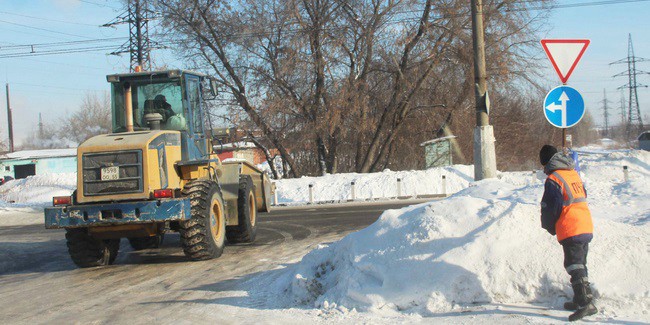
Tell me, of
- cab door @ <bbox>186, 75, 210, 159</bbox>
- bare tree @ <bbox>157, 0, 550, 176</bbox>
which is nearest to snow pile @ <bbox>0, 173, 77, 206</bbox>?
bare tree @ <bbox>157, 0, 550, 176</bbox>

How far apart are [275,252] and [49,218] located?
12.4 ft

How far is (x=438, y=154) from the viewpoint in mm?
30281

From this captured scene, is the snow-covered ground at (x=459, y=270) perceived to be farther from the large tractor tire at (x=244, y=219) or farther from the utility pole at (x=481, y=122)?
the utility pole at (x=481, y=122)

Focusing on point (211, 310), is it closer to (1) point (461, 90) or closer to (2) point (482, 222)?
(2) point (482, 222)

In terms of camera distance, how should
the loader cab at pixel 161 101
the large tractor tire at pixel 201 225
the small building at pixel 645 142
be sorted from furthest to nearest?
1. the small building at pixel 645 142
2. the loader cab at pixel 161 101
3. the large tractor tire at pixel 201 225

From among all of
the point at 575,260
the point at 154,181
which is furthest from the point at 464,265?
the point at 154,181

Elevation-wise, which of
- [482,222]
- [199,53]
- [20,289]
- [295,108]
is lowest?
[20,289]

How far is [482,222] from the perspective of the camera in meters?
6.82

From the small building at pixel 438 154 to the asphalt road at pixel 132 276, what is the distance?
15.4m

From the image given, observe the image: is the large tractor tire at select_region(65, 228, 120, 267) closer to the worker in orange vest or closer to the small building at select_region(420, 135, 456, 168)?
the worker in orange vest

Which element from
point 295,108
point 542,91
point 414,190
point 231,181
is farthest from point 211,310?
point 542,91

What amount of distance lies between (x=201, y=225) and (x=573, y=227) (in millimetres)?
6119

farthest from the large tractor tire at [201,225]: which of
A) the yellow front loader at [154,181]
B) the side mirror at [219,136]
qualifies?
the side mirror at [219,136]

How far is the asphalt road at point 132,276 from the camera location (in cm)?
754
